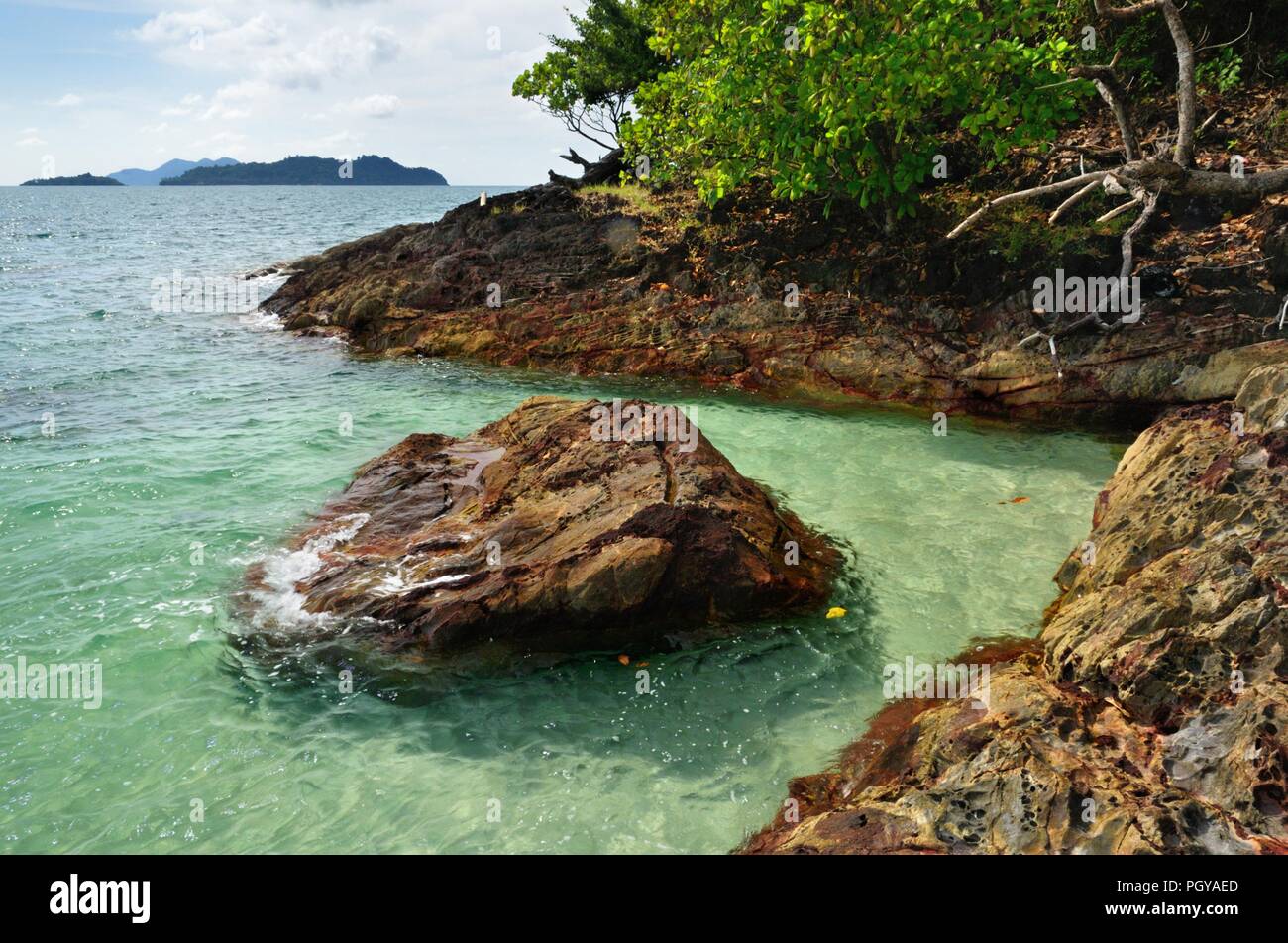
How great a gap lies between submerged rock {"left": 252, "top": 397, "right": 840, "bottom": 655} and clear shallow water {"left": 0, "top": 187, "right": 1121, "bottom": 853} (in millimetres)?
498

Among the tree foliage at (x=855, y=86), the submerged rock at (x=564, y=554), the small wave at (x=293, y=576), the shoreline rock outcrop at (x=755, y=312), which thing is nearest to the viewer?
the submerged rock at (x=564, y=554)

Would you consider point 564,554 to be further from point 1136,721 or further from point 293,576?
point 1136,721

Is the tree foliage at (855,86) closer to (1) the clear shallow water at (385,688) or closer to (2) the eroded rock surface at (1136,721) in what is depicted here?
(1) the clear shallow water at (385,688)

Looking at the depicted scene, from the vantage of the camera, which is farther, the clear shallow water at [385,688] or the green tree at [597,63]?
the green tree at [597,63]

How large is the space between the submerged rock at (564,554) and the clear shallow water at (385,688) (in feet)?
1.63

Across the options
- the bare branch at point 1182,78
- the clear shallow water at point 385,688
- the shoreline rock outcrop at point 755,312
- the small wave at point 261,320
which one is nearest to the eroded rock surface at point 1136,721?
the clear shallow water at point 385,688

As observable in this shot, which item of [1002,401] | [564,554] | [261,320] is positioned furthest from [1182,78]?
[261,320]

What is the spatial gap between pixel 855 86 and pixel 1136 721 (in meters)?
13.2

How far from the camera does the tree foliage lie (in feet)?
46.2

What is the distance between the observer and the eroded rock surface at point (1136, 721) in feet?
13.5

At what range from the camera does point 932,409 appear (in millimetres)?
16328
